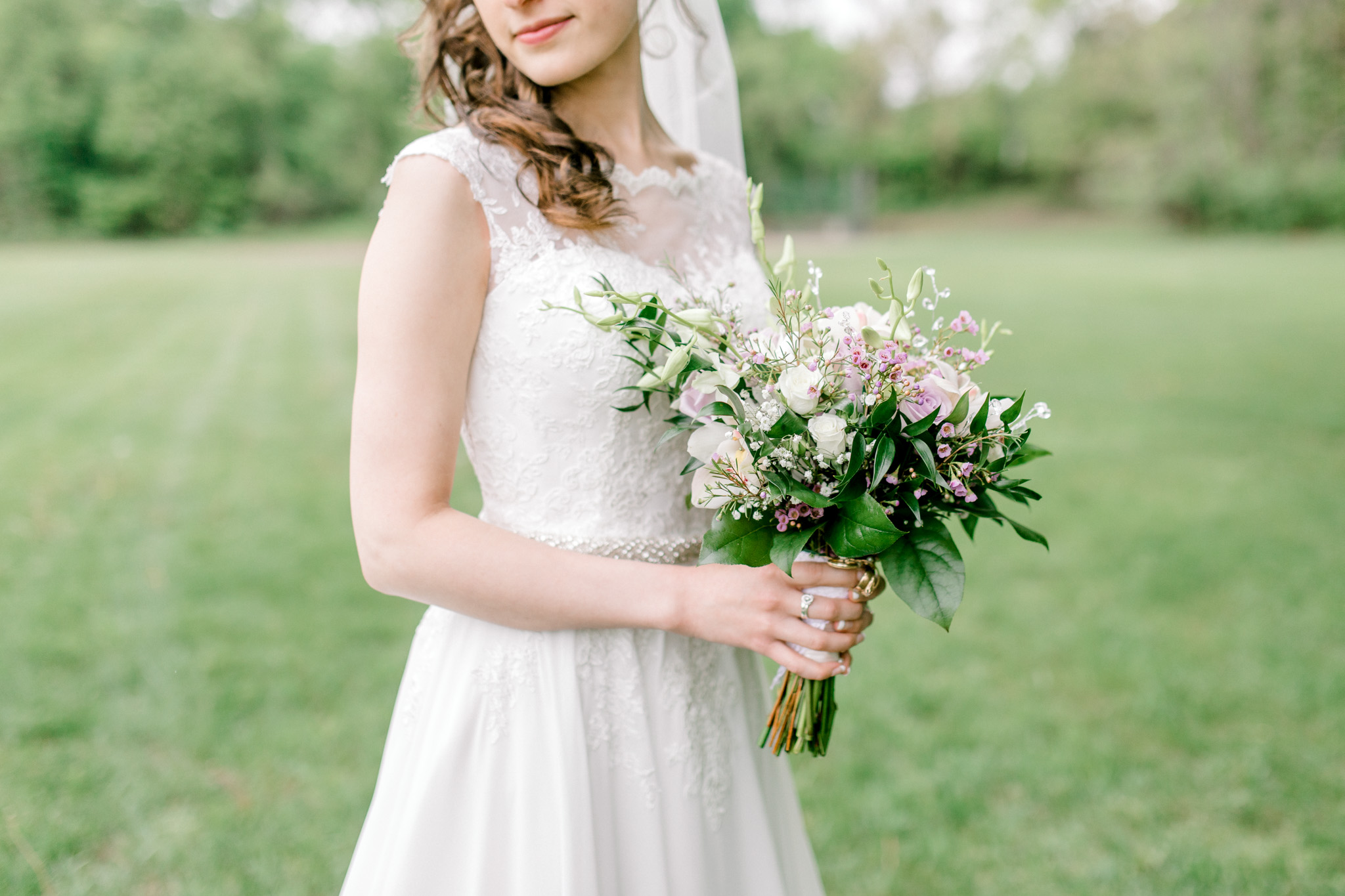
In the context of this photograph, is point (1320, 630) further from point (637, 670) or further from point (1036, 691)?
point (637, 670)

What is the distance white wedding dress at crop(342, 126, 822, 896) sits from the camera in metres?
1.55

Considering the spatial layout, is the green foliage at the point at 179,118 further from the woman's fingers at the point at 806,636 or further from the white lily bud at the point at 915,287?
the woman's fingers at the point at 806,636

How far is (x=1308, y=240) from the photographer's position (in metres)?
26.3

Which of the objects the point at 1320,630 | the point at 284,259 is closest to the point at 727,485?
the point at 1320,630

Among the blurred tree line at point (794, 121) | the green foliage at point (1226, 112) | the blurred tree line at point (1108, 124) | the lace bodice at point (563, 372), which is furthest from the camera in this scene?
the blurred tree line at point (1108, 124)

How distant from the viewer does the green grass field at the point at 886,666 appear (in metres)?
3.20

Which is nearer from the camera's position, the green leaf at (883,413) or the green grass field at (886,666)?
the green leaf at (883,413)

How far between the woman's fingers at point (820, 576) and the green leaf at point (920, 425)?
25cm

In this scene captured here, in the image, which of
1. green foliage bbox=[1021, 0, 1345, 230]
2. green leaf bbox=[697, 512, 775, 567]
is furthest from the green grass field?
green foliage bbox=[1021, 0, 1345, 230]

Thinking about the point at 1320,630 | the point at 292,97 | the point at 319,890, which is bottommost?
the point at 319,890

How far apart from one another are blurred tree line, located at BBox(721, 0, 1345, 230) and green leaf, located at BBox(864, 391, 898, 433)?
25.6m

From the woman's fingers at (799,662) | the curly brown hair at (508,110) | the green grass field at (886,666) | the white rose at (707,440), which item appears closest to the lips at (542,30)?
the curly brown hair at (508,110)

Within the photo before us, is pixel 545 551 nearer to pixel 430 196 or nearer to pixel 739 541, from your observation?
pixel 739 541

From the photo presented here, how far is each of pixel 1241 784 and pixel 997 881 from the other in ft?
3.68
